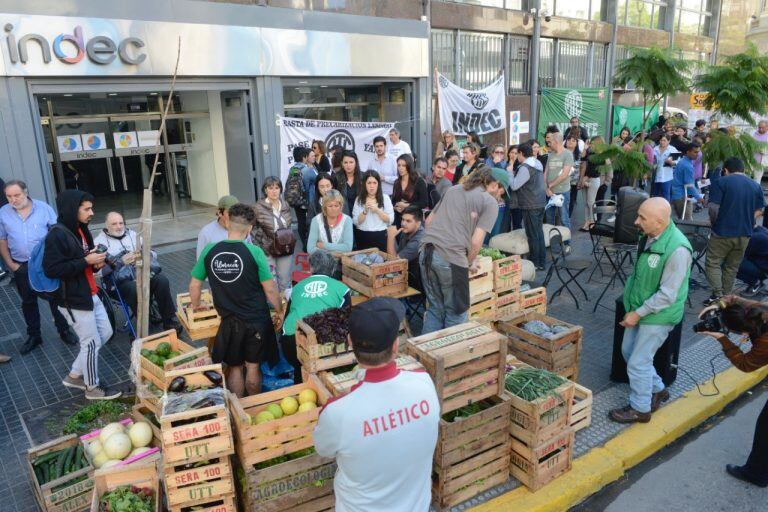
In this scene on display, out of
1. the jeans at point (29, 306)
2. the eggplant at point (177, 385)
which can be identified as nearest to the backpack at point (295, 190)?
the jeans at point (29, 306)

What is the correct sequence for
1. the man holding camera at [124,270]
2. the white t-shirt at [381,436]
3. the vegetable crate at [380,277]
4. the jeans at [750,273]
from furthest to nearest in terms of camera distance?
the jeans at [750,273] → the man holding camera at [124,270] → the vegetable crate at [380,277] → the white t-shirt at [381,436]

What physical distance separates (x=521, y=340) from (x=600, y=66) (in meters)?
17.0

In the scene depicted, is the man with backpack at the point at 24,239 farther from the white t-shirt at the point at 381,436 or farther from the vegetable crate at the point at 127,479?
the white t-shirt at the point at 381,436

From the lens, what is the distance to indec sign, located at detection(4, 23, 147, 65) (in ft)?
27.7

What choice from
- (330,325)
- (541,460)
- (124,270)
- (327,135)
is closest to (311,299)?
(330,325)

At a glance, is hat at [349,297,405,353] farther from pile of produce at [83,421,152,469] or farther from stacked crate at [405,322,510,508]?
pile of produce at [83,421,152,469]

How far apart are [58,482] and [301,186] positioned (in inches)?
251

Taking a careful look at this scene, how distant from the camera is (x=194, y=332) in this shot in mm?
5332

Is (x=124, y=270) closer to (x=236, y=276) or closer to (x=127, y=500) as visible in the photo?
(x=236, y=276)

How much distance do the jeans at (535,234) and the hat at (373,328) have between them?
701 cm

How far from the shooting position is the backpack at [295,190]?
9398 mm

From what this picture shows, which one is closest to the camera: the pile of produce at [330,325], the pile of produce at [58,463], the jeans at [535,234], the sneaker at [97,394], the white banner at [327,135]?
the pile of produce at [58,463]

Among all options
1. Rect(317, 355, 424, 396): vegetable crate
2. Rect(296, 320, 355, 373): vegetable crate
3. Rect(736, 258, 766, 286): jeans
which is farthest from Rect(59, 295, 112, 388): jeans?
Rect(736, 258, 766, 286): jeans

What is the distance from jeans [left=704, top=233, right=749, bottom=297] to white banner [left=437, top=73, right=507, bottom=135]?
746cm
